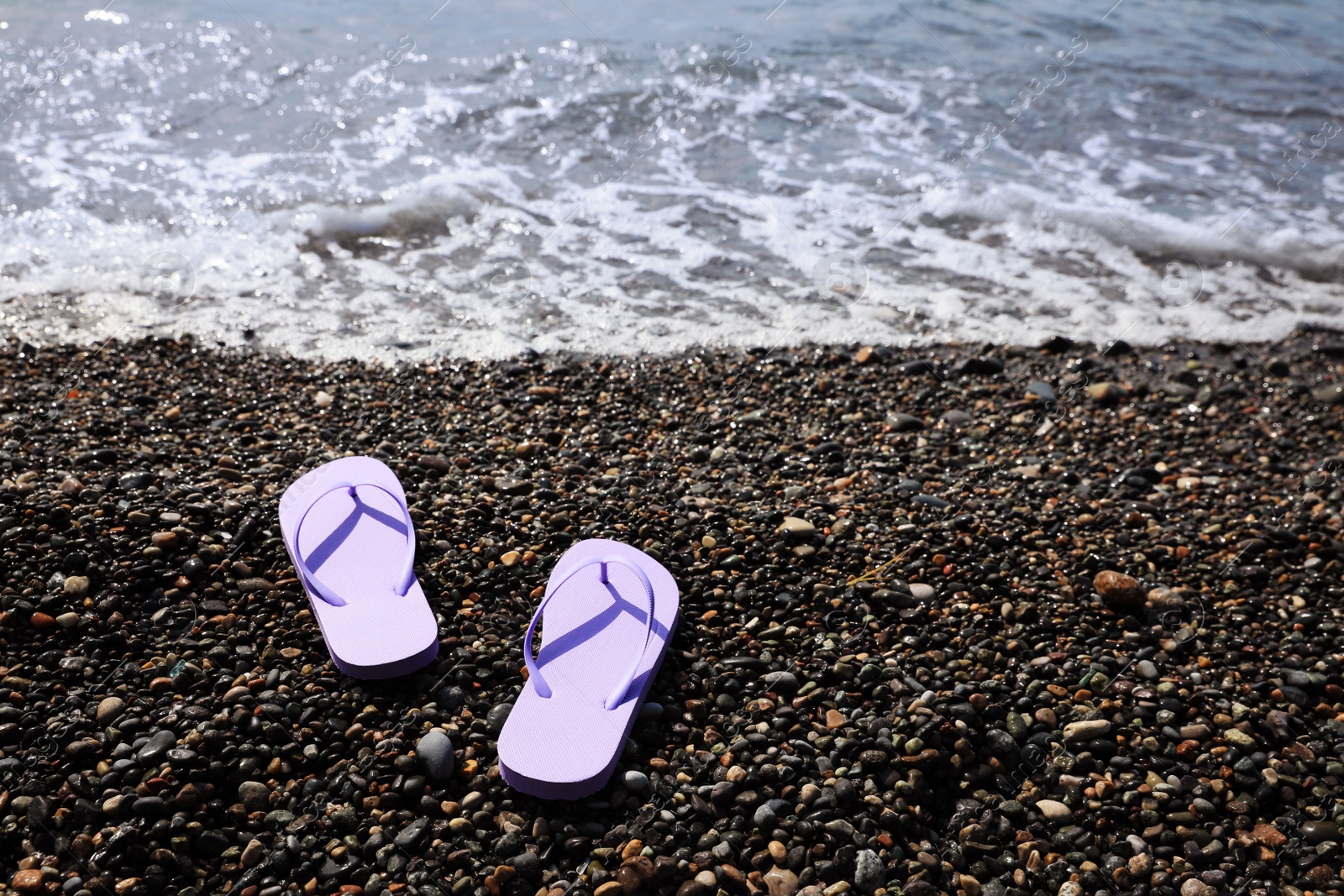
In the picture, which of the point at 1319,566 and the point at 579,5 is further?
the point at 579,5

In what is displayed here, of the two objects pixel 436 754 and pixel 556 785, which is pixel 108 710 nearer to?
pixel 436 754

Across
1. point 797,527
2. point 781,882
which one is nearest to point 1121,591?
point 797,527

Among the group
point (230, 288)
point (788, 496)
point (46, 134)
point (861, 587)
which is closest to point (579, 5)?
point (46, 134)

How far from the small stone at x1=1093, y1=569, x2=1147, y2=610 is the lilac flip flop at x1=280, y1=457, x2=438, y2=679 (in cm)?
258

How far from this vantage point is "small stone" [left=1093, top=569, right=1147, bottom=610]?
3422 mm

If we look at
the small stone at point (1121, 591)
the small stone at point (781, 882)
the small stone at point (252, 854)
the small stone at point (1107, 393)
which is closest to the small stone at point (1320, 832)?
the small stone at point (1121, 591)

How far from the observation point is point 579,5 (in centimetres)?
1148

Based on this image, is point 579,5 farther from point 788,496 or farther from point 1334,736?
point 1334,736

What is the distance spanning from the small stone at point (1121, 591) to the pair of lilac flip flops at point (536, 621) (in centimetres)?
172

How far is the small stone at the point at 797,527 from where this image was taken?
11.9 feet

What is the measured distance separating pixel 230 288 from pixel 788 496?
4.39 meters

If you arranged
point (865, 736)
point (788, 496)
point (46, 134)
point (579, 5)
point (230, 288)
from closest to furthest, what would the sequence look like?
point (865, 736) → point (788, 496) → point (230, 288) → point (46, 134) → point (579, 5)

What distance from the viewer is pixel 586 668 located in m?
3.01

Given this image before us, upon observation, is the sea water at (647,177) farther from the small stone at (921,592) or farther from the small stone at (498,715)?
the small stone at (498,715)
